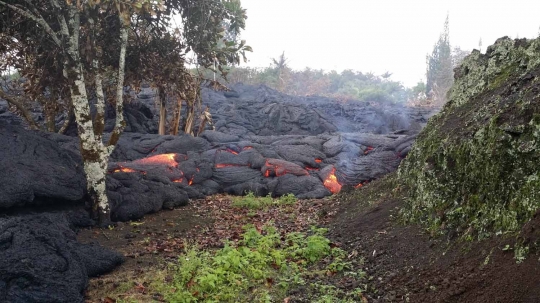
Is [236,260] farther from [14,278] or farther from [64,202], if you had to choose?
[64,202]

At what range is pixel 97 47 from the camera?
27.9 feet

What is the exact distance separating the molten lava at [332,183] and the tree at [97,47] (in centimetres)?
523

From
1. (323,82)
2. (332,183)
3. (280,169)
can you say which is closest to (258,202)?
(280,169)

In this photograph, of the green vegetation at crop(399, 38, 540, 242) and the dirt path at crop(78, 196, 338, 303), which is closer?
the green vegetation at crop(399, 38, 540, 242)

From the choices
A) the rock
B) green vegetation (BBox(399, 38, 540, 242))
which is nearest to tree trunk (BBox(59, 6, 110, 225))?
the rock

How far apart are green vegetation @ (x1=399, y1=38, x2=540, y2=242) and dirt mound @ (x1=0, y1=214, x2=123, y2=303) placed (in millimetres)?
4110

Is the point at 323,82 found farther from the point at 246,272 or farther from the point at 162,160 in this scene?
the point at 246,272

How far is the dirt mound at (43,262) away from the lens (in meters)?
4.04

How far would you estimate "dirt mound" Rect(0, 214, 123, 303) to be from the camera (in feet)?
13.3

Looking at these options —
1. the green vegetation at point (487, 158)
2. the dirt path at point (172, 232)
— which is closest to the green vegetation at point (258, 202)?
the dirt path at point (172, 232)

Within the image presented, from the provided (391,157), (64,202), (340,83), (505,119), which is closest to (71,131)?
(64,202)

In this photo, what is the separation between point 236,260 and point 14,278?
234 cm

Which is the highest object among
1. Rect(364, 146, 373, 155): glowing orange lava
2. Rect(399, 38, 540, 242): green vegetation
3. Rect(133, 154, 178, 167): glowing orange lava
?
Rect(399, 38, 540, 242): green vegetation

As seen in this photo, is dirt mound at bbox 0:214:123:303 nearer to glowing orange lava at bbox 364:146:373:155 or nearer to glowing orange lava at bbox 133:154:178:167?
glowing orange lava at bbox 133:154:178:167
